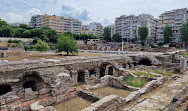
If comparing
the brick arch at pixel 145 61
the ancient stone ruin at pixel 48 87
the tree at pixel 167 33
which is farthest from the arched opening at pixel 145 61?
the tree at pixel 167 33

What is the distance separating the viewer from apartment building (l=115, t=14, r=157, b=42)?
72.2 m

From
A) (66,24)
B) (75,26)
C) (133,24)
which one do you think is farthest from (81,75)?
(75,26)

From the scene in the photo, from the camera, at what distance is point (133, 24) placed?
253 ft

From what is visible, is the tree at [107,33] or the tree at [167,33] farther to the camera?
the tree at [107,33]

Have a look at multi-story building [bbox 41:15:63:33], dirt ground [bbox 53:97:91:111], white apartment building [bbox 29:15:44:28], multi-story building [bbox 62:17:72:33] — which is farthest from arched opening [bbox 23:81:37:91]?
white apartment building [bbox 29:15:44:28]

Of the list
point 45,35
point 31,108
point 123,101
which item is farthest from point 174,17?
point 31,108

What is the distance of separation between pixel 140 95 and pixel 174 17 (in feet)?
215

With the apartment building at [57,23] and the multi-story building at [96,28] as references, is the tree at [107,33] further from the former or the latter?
the multi-story building at [96,28]

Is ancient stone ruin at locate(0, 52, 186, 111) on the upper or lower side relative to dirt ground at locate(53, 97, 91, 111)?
upper

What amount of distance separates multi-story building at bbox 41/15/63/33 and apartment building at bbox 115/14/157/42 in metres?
37.7

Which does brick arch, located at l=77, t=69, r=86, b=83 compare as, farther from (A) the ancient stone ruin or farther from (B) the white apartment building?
(B) the white apartment building

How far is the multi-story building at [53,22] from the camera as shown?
8406 cm

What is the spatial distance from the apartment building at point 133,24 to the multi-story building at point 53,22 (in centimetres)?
3769

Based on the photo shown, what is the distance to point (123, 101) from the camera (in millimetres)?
9062
